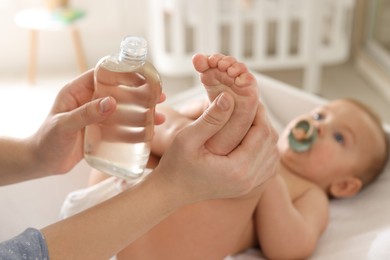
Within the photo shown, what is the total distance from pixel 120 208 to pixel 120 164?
0.50 ft

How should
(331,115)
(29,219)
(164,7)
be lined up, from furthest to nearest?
1. (164,7)
2. (331,115)
3. (29,219)

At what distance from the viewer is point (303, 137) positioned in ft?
4.56

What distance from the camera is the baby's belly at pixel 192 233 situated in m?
A: 1.09

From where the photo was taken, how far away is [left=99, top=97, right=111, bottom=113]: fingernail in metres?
0.83

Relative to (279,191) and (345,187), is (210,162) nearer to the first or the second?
(279,191)

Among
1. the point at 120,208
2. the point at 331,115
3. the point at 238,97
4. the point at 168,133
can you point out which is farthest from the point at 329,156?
the point at 120,208

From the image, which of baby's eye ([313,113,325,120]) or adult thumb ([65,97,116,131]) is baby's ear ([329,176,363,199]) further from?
adult thumb ([65,97,116,131])

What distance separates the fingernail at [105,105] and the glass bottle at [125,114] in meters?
0.09

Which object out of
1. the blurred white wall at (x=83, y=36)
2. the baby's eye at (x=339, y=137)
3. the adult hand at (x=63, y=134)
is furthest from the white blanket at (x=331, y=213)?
the blurred white wall at (x=83, y=36)

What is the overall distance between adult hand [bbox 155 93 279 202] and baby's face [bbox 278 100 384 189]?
0.55m

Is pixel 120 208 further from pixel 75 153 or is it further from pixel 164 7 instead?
pixel 164 7

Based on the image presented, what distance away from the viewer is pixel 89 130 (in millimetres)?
1015

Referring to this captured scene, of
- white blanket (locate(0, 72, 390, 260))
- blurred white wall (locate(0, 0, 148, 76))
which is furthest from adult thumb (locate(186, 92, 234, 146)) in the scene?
blurred white wall (locate(0, 0, 148, 76))

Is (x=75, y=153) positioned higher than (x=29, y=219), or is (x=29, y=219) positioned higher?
(x=75, y=153)
